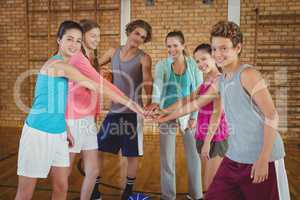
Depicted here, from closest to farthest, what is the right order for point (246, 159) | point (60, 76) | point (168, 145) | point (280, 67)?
point (246, 159) < point (60, 76) < point (168, 145) < point (280, 67)

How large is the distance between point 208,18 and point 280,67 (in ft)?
5.94

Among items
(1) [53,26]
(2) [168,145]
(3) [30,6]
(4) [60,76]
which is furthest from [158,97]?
(3) [30,6]

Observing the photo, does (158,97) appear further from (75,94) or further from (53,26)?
(53,26)

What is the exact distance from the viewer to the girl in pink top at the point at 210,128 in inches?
97.1

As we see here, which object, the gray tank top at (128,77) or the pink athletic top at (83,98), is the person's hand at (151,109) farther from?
the pink athletic top at (83,98)

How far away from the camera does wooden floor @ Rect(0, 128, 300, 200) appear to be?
3.39 metres

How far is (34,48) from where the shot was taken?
7504 millimetres

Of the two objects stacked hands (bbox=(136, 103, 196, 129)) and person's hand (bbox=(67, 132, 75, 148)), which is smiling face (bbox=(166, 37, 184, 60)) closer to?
stacked hands (bbox=(136, 103, 196, 129))

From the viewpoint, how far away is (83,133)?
8.23 feet

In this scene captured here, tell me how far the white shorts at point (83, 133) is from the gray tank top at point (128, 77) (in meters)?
0.46

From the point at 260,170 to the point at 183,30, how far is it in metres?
5.57

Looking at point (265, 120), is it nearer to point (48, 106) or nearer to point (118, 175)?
point (48, 106)

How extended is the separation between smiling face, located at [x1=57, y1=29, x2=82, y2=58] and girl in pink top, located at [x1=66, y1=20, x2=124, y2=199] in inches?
6.4

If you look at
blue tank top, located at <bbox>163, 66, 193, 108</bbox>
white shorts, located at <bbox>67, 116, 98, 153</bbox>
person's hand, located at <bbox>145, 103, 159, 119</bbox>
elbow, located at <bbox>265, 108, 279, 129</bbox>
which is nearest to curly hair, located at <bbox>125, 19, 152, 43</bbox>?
blue tank top, located at <bbox>163, 66, 193, 108</bbox>
